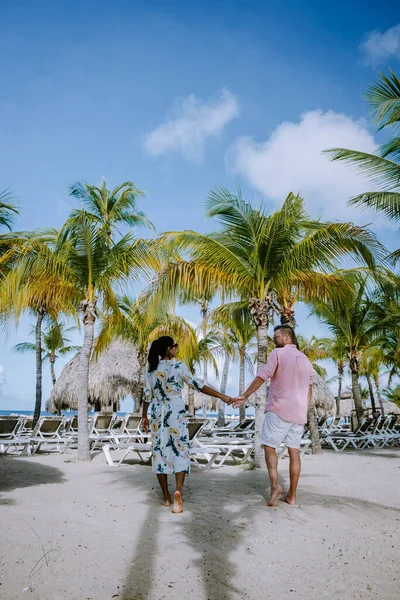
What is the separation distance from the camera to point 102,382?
22.0 metres

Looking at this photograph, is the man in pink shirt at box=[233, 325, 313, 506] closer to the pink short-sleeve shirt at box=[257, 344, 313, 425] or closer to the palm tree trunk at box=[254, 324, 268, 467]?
the pink short-sleeve shirt at box=[257, 344, 313, 425]

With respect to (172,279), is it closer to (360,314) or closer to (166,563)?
(166,563)

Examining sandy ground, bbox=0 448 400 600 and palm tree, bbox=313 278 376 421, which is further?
palm tree, bbox=313 278 376 421

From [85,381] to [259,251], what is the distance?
4.58 m

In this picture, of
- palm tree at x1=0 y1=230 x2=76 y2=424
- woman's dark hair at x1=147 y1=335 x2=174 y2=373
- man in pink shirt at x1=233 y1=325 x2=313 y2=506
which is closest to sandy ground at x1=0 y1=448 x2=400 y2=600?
man in pink shirt at x1=233 y1=325 x2=313 y2=506

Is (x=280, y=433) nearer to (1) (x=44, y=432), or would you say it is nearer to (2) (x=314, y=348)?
(1) (x=44, y=432)

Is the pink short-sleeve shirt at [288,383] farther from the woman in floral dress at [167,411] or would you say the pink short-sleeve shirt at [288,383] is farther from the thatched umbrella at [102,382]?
the thatched umbrella at [102,382]

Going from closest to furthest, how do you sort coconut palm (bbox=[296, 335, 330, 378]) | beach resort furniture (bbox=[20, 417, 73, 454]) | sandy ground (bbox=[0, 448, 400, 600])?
sandy ground (bbox=[0, 448, 400, 600])
beach resort furniture (bbox=[20, 417, 73, 454])
coconut palm (bbox=[296, 335, 330, 378])

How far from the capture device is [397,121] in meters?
8.79

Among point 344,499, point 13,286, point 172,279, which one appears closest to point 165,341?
point 344,499

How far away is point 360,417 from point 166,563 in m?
15.2

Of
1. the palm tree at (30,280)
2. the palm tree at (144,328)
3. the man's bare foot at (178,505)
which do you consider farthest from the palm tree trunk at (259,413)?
the palm tree at (144,328)

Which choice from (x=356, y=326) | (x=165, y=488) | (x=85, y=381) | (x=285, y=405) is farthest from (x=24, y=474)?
(x=356, y=326)

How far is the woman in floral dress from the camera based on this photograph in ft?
14.5
